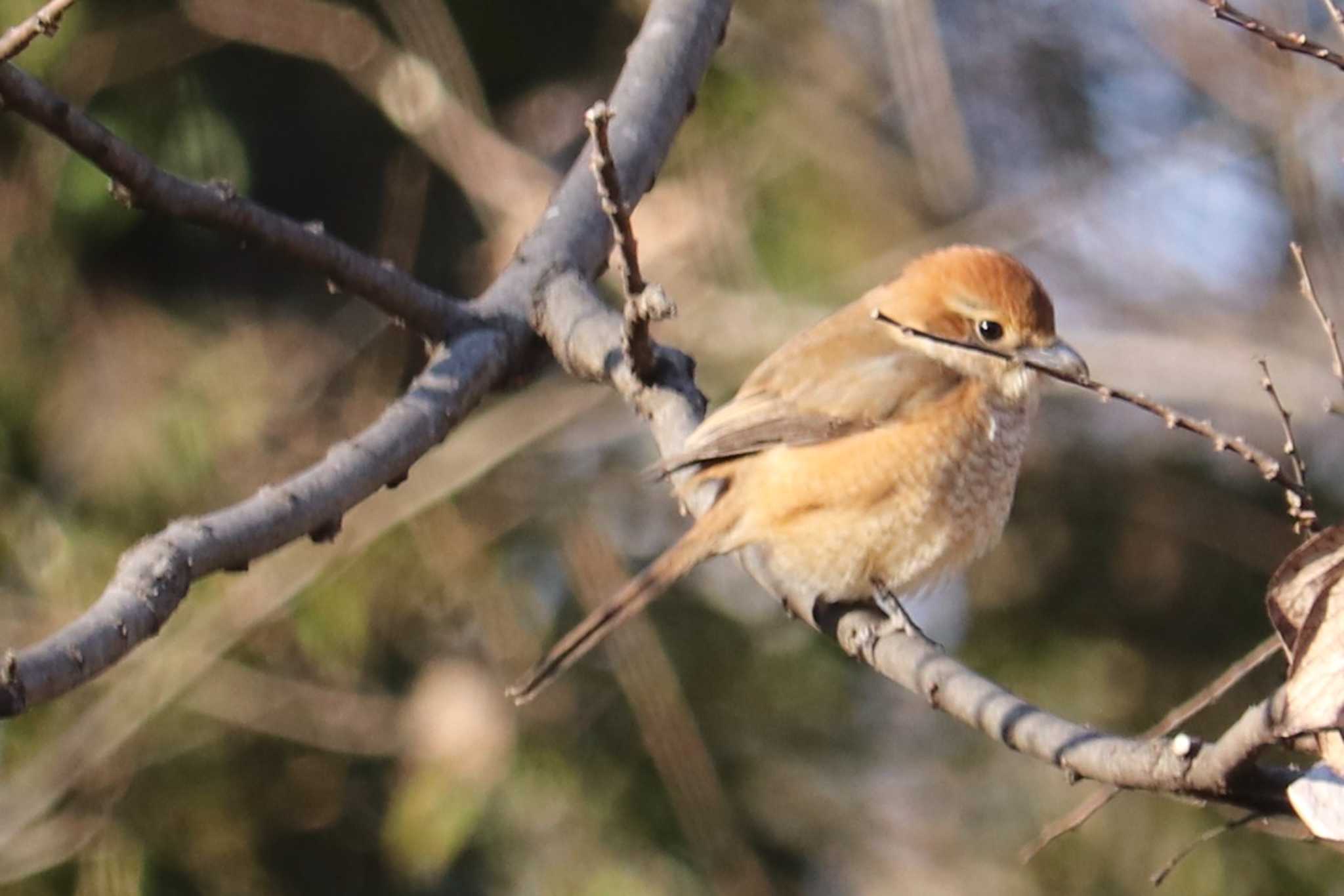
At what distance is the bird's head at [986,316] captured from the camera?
3.50 meters

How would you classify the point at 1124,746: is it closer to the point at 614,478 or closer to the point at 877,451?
the point at 877,451

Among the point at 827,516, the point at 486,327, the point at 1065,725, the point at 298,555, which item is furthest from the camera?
the point at 298,555

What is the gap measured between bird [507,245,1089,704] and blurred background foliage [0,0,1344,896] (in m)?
1.61

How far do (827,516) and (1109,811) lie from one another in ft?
7.68

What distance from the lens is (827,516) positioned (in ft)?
10.7

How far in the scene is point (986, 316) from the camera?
3.55 m

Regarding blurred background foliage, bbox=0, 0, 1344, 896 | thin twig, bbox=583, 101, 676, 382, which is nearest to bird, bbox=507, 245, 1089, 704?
thin twig, bbox=583, 101, 676, 382

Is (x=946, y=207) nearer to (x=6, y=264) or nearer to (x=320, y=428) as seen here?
(x=320, y=428)

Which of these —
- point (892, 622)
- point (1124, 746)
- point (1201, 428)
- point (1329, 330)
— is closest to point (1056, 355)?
point (892, 622)

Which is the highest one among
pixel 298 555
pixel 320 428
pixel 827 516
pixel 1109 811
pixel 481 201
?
pixel 481 201

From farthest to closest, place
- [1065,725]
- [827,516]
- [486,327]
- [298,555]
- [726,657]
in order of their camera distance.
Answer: [726,657], [298,555], [827,516], [486,327], [1065,725]

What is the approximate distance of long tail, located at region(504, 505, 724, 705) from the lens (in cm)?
281

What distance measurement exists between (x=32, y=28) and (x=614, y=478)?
147 inches

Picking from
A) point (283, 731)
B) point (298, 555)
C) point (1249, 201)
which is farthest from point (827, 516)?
point (1249, 201)
